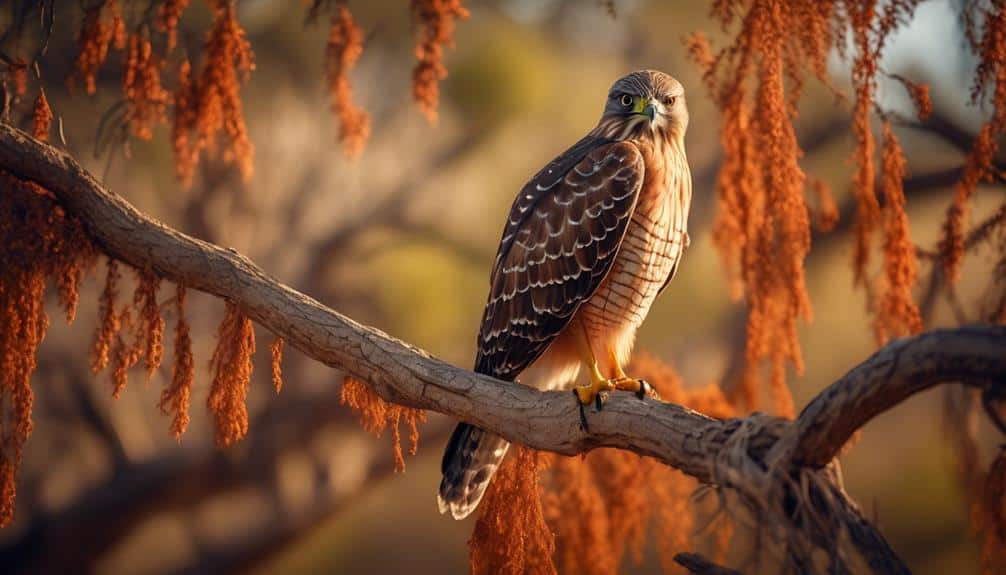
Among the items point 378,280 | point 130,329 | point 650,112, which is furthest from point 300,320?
point 378,280

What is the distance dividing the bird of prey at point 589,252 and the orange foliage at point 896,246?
80cm

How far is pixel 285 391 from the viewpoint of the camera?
6812 millimetres

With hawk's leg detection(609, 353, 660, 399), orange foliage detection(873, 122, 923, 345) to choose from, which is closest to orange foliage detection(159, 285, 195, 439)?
hawk's leg detection(609, 353, 660, 399)

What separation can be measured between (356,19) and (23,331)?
477 centimetres

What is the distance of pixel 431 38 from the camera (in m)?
3.74

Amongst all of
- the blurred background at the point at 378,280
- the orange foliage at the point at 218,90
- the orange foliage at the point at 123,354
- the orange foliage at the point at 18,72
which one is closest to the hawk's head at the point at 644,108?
the orange foliage at the point at 218,90

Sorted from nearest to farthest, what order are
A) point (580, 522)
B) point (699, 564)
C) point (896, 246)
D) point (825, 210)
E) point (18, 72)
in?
point (699, 564)
point (18, 72)
point (896, 246)
point (825, 210)
point (580, 522)

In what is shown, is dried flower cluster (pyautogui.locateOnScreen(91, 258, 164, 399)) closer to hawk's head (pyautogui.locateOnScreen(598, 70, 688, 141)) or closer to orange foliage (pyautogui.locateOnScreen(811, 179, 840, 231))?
hawk's head (pyautogui.locateOnScreen(598, 70, 688, 141))

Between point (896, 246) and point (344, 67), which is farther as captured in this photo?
point (344, 67)

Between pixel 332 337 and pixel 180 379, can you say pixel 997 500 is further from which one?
pixel 180 379

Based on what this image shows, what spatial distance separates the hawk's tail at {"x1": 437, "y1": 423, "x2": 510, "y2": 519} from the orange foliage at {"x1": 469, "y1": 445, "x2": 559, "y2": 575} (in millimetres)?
130

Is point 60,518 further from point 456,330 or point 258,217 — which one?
point 456,330

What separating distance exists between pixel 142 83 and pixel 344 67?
913 mm

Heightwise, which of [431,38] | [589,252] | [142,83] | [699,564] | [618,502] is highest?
[431,38]
